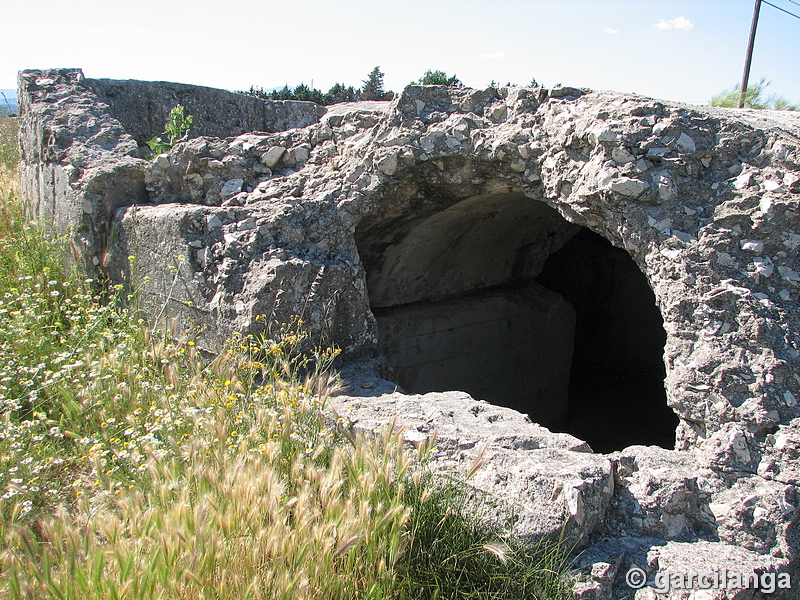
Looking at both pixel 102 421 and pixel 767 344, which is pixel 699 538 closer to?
pixel 767 344

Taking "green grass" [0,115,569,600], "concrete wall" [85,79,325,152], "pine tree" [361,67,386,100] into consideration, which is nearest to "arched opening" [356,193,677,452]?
"green grass" [0,115,569,600]

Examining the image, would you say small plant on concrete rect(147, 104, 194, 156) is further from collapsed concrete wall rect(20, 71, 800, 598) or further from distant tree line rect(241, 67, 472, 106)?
distant tree line rect(241, 67, 472, 106)

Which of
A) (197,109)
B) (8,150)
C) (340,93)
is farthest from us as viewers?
(340,93)

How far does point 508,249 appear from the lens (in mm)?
5273

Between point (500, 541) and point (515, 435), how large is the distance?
56cm

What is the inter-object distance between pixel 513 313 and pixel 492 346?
34 centimetres

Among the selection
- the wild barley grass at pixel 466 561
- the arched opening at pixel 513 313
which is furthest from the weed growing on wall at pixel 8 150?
the wild barley grass at pixel 466 561

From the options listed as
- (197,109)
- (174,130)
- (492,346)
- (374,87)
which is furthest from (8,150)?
(374,87)

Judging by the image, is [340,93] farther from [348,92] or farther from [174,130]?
[174,130]

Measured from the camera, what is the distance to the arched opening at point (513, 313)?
4.46 m

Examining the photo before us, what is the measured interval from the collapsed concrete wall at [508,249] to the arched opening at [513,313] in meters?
0.03

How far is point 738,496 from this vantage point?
2.33 metres

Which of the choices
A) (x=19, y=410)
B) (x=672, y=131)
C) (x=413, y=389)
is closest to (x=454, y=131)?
(x=672, y=131)

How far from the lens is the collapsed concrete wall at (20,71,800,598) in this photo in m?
2.36
